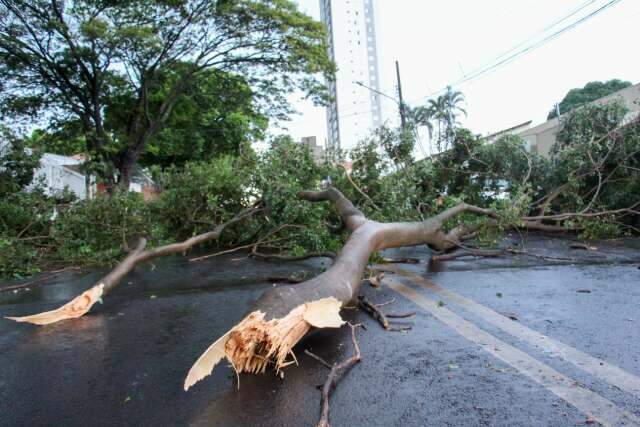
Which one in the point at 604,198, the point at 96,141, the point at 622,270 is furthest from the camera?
the point at 96,141

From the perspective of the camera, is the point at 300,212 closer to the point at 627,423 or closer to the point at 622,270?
the point at 622,270

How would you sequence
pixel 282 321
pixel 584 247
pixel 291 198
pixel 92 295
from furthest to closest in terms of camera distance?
pixel 584 247
pixel 291 198
pixel 92 295
pixel 282 321

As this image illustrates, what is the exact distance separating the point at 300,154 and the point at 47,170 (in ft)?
60.1

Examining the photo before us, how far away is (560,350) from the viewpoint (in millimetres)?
3193

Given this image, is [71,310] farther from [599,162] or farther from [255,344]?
[599,162]

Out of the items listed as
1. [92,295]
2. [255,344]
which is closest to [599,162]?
[255,344]

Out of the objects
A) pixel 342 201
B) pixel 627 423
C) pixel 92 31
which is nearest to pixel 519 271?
pixel 342 201

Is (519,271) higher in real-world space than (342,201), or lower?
lower

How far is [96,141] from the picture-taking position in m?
15.7

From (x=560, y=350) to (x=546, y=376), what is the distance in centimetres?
52

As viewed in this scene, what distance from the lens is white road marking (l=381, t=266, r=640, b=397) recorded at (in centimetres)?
266

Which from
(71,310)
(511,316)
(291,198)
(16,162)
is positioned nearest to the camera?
(511,316)

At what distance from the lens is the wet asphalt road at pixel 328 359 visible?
2.42 metres

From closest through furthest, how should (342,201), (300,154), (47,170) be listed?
(342,201) → (300,154) → (47,170)
